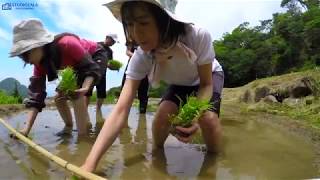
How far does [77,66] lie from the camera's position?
14.9 ft

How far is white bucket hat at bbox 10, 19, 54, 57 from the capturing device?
404 cm

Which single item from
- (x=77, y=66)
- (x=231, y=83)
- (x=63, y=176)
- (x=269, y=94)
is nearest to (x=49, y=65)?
(x=77, y=66)

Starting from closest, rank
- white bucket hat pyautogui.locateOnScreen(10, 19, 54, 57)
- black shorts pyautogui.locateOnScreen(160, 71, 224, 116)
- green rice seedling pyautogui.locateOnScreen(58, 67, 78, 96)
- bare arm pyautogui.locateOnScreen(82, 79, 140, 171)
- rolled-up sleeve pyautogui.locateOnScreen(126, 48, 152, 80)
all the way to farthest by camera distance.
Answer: bare arm pyautogui.locateOnScreen(82, 79, 140, 171)
rolled-up sleeve pyautogui.locateOnScreen(126, 48, 152, 80)
black shorts pyautogui.locateOnScreen(160, 71, 224, 116)
white bucket hat pyautogui.locateOnScreen(10, 19, 54, 57)
green rice seedling pyautogui.locateOnScreen(58, 67, 78, 96)

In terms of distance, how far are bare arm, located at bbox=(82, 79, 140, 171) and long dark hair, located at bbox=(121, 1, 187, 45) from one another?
509mm

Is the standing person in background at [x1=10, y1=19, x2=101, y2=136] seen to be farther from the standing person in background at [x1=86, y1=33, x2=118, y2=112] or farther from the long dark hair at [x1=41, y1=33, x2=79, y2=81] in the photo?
the standing person in background at [x1=86, y1=33, x2=118, y2=112]

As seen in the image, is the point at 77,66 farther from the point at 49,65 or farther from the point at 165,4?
the point at 165,4

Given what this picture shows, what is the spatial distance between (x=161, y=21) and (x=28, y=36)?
1952 millimetres

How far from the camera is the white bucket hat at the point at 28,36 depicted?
4039 mm

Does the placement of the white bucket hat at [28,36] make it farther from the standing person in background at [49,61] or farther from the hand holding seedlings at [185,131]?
the hand holding seedlings at [185,131]

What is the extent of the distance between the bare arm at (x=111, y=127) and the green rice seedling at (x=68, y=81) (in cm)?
120

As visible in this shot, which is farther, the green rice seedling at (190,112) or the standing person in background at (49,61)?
the standing person in background at (49,61)

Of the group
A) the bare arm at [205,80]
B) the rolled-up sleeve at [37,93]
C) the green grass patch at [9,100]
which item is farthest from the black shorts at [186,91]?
the green grass patch at [9,100]

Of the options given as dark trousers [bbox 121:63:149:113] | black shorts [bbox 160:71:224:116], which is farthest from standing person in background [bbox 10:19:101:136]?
dark trousers [bbox 121:63:149:113]

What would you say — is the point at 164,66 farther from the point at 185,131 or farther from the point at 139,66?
the point at 185,131
